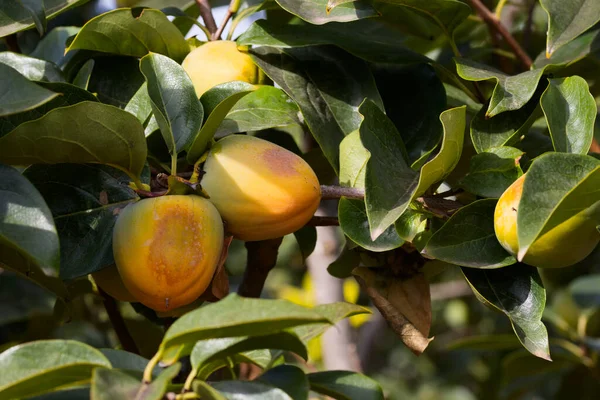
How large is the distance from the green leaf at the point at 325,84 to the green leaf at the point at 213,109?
0.07 m

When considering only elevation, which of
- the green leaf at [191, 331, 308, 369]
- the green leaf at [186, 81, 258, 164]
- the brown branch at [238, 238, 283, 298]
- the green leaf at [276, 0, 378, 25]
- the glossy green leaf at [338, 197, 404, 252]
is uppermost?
the green leaf at [276, 0, 378, 25]

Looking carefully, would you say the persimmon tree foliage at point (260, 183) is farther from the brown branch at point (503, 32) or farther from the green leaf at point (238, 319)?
the brown branch at point (503, 32)

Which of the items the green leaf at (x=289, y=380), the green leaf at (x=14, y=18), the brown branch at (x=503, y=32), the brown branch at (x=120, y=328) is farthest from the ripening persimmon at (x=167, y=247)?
the brown branch at (x=503, y=32)

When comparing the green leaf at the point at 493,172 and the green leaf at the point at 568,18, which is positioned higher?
the green leaf at the point at 568,18

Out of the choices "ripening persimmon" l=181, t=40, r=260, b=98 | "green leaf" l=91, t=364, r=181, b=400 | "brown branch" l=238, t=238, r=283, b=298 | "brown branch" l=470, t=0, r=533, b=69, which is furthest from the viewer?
"brown branch" l=470, t=0, r=533, b=69

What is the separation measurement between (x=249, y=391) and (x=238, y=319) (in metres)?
0.10

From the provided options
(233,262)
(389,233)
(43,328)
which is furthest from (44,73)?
(233,262)

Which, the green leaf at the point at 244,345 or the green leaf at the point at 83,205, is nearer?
the green leaf at the point at 244,345

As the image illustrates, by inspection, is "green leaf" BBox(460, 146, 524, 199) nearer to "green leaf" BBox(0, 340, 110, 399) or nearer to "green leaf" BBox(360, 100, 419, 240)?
"green leaf" BBox(360, 100, 419, 240)

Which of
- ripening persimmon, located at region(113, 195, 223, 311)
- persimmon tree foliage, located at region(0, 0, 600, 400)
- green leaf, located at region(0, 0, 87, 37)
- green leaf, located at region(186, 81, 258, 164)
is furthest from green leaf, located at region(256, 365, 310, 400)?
green leaf, located at region(0, 0, 87, 37)

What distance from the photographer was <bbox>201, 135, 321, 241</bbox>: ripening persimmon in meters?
0.71

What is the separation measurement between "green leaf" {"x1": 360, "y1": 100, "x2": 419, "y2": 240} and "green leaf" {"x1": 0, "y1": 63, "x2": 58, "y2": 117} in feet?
0.88

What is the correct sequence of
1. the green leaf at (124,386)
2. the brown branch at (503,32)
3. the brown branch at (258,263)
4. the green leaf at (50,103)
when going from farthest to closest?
the brown branch at (503,32) < the brown branch at (258,263) < the green leaf at (50,103) < the green leaf at (124,386)

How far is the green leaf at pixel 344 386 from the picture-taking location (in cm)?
67
